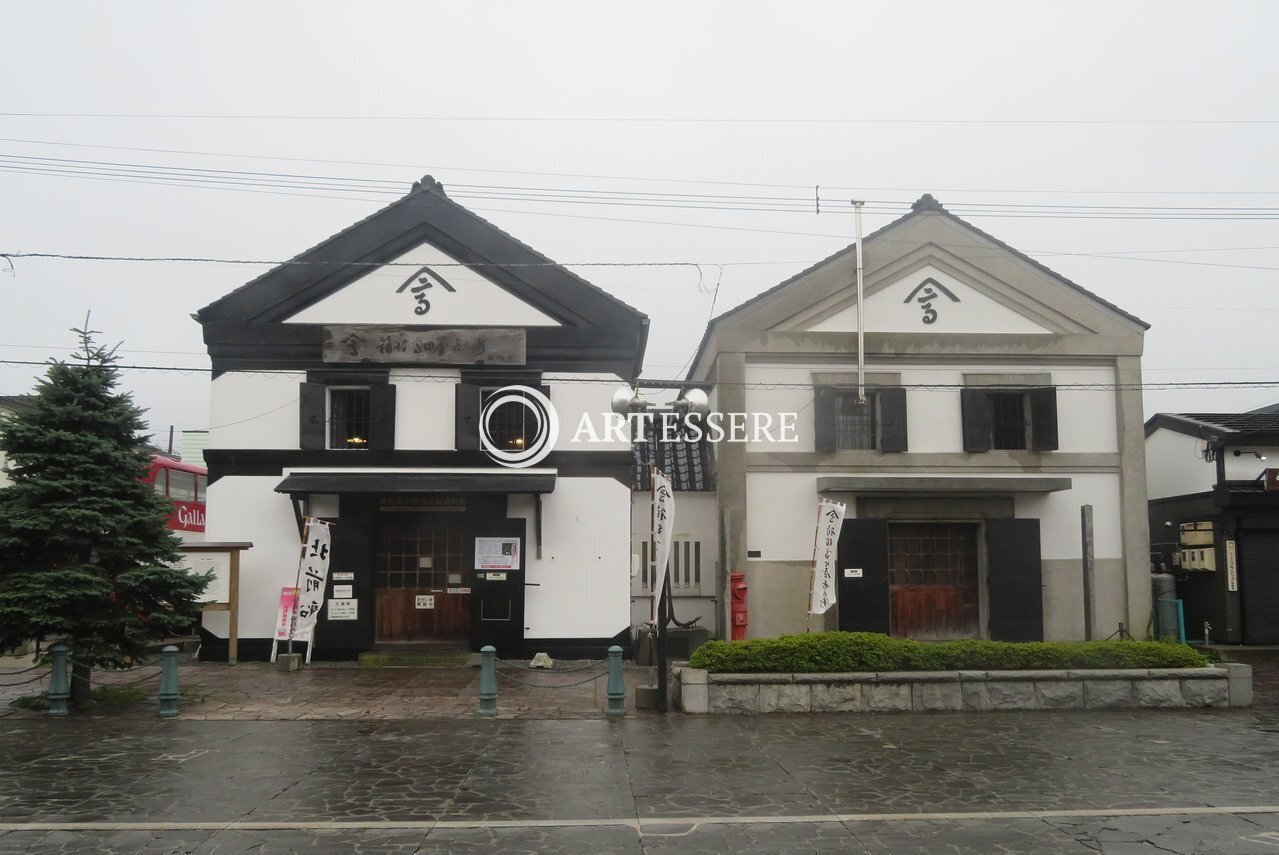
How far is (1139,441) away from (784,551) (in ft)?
25.9

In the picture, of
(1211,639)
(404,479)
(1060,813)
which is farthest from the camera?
(1211,639)

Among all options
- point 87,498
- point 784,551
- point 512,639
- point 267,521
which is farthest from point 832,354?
point 87,498

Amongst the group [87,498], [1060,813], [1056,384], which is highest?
[1056,384]

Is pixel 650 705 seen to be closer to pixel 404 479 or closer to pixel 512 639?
pixel 512 639

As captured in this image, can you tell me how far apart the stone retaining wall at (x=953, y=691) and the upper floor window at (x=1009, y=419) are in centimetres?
658

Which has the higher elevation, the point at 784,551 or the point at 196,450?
the point at 196,450

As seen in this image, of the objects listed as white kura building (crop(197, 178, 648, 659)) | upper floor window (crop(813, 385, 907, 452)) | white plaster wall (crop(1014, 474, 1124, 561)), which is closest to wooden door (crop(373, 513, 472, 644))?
white kura building (crop(197, 178, 648, 659))

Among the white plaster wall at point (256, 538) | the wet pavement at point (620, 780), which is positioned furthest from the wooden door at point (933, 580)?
the white plaster wall at point (256, 538)

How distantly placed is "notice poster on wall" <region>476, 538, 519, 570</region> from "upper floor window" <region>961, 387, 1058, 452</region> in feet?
31.0

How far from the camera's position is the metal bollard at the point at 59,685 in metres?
13.0

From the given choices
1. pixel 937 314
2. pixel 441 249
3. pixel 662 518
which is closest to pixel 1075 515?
pixel 937 314

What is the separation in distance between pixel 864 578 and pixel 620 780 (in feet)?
33.4

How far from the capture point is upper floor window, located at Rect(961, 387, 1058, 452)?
19453 millimetres

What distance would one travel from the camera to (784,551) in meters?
18.9
